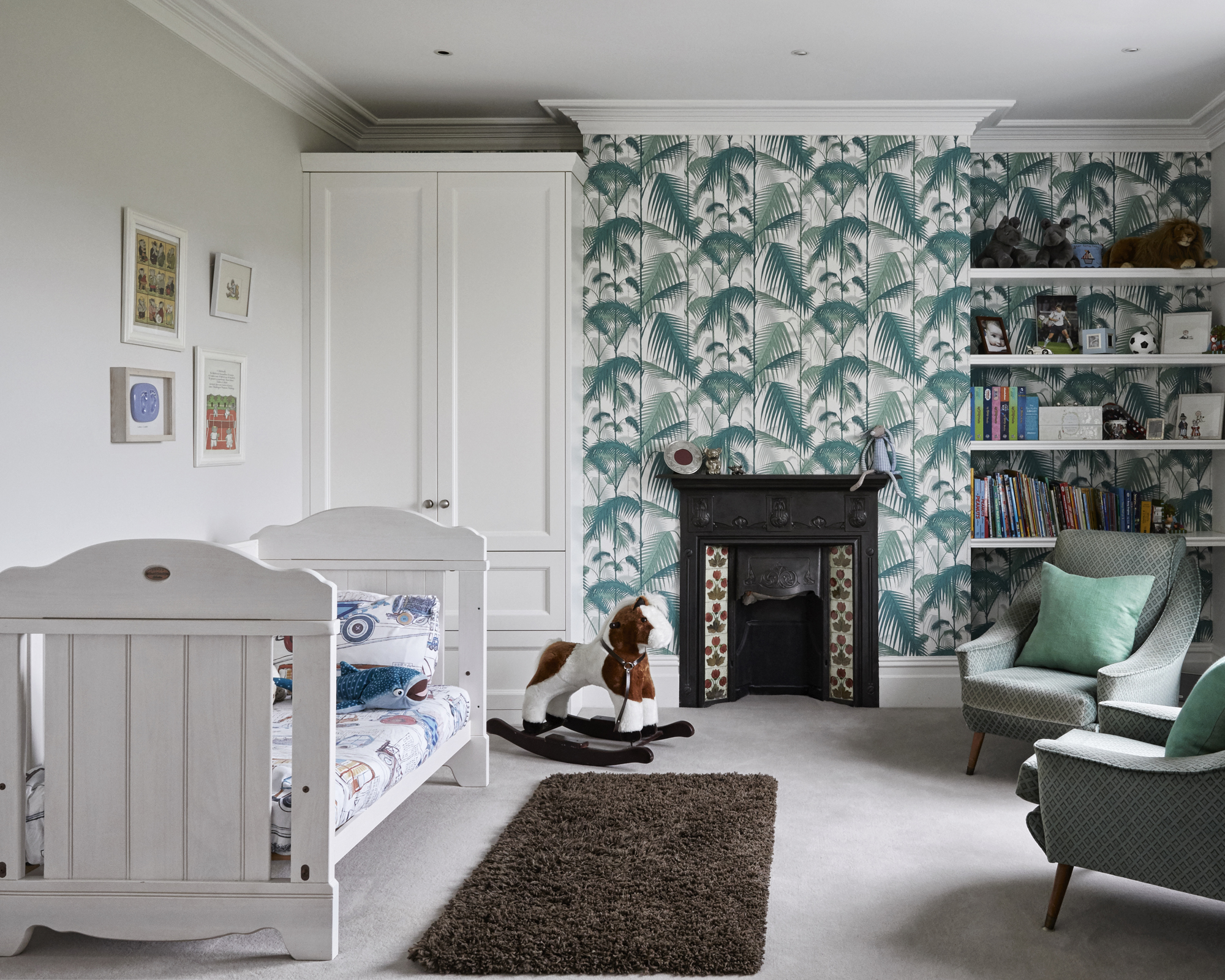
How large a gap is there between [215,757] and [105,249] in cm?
163

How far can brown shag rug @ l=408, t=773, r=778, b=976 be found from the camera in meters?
2.21

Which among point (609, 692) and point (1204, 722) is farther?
point (609, 692)

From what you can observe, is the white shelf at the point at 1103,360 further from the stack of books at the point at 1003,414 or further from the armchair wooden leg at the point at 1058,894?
the armchair wooden leg at the point at 1058,894

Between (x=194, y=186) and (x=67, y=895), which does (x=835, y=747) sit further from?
(x=194, y=186)

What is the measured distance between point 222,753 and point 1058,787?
6.14ft

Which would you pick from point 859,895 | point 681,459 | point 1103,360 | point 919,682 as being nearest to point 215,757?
point 859,895

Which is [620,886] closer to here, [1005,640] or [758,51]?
[1005,640]

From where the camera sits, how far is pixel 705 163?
4547mm

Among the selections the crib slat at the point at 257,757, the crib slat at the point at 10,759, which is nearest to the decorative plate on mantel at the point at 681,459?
the crib slat at the point at 257,757

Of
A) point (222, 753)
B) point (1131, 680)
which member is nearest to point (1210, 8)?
point (1131, 680)

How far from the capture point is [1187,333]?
4.59 metres

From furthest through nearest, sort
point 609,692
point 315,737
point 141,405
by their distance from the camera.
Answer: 1. point 609,692
2. point 141,405
3. point 315,737

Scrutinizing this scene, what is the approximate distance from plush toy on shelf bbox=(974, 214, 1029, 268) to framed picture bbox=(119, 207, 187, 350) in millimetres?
3351

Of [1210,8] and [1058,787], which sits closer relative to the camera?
[1058,787]
